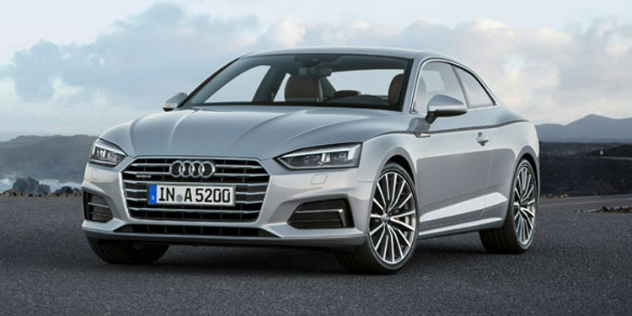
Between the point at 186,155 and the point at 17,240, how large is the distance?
3787mm

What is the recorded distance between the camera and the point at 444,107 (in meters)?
9.23

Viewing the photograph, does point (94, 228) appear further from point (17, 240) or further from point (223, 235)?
point (17, 240)

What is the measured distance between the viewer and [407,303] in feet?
23.9

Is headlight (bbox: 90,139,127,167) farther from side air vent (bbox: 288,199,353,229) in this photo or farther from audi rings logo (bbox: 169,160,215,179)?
side air vent (bbox: 288,199,353,229)

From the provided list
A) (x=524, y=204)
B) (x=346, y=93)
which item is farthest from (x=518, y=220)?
(x=346, y=93)

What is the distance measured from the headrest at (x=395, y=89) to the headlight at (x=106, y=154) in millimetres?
2140

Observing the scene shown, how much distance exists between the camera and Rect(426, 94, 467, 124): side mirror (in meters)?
9.23

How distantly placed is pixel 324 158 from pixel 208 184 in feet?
2.58

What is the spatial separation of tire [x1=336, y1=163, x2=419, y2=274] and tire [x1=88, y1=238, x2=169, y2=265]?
161cm

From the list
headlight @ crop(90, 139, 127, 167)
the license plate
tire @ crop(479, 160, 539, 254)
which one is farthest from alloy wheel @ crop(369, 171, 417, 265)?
tire @ crop(479, 160, 539, 254)

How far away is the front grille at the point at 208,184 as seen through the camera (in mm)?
8117

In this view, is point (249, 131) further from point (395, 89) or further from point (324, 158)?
point (395, 89)

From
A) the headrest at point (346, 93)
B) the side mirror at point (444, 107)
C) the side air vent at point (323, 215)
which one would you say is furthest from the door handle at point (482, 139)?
the side air vent at point (323, 215)

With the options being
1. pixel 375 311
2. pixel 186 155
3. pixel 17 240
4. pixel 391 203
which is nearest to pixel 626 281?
pixel 391 203
